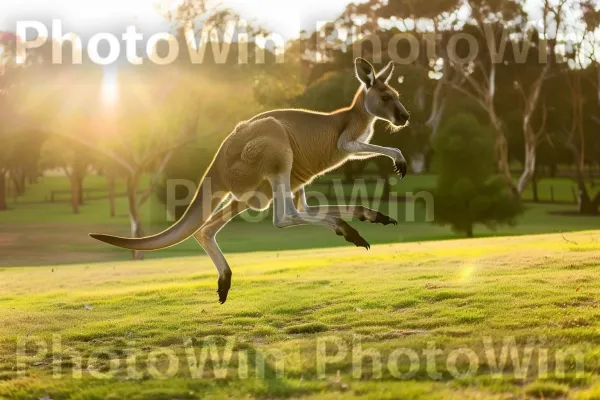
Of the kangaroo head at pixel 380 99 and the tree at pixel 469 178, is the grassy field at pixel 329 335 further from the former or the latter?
the tree at pixel 469 178

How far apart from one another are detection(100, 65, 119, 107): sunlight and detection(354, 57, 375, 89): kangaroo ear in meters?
21.8

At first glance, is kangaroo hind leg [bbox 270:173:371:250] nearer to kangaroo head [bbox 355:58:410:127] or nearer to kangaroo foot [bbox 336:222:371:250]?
kangaroo foot [bbox 336:222:371:250]

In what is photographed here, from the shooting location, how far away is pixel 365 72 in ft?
20.0

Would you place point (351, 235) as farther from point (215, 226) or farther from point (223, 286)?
point (215, 226)

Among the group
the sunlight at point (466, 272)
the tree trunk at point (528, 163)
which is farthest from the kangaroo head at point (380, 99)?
the tree trunk at point (528, 163)

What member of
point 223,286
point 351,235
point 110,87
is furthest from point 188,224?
point 110,87

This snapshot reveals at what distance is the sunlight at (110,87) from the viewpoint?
26.6 metres

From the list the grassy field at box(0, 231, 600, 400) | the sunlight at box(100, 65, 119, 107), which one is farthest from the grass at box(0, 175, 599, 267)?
the grassy field at box(0, 231, 600, 400)

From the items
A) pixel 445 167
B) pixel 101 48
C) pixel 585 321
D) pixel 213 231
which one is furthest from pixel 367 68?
pixel 445 167

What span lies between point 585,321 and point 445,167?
2314 centimetres

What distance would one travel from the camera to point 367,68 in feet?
19.8

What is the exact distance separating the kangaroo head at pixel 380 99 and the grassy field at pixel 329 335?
6.40 ft

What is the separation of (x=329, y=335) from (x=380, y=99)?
97.2 inches

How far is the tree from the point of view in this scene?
29.4m
